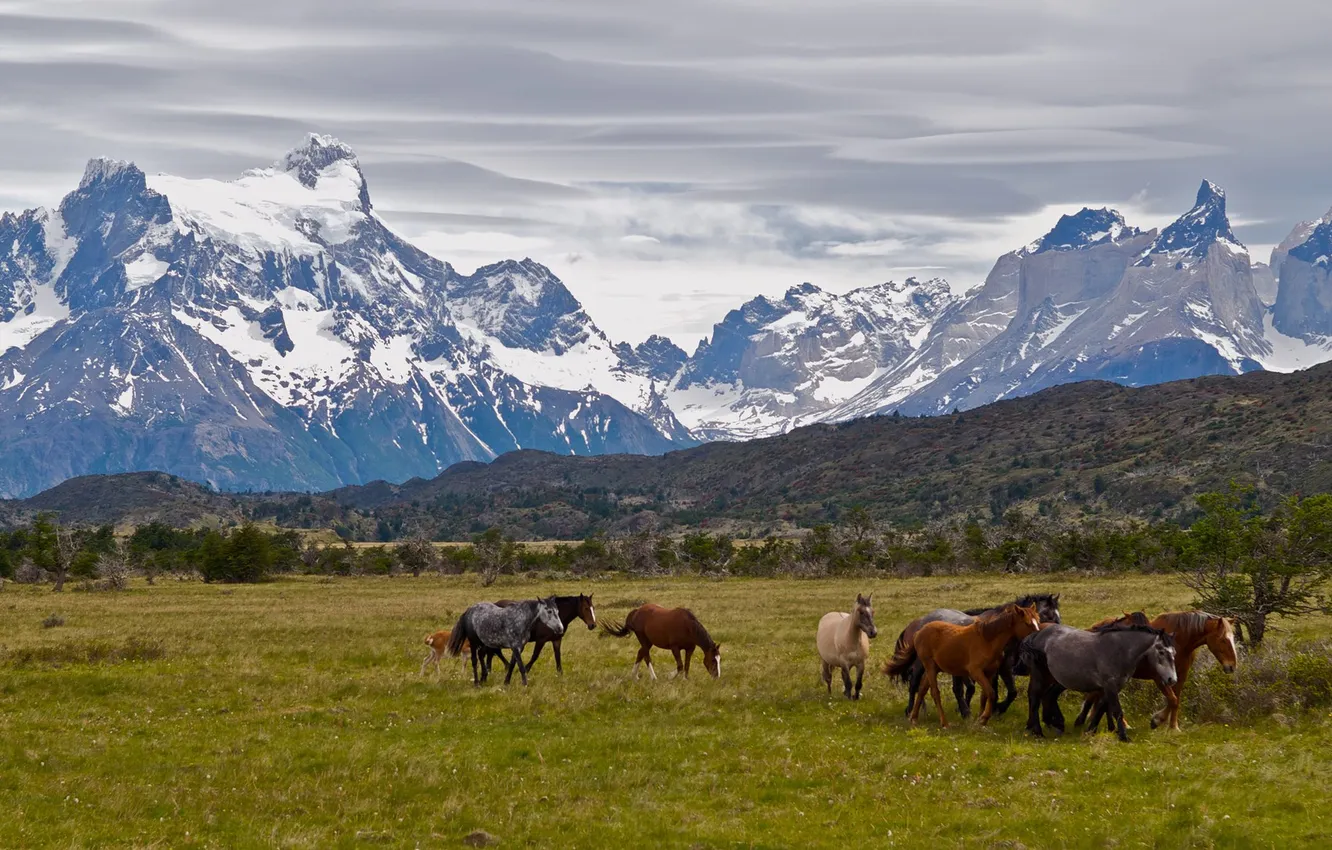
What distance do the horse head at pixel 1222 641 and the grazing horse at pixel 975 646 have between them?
11.8 ft

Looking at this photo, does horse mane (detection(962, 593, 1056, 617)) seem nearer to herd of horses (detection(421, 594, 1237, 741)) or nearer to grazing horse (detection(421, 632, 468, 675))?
herd of horses (detection(421, 594, 1237, 741))

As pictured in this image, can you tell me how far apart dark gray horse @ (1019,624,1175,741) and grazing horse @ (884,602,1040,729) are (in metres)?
0.45

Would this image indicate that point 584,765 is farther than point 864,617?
No

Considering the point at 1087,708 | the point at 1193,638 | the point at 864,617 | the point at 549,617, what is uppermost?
the point at 864,617

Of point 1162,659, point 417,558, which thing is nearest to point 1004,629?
point 1162,659

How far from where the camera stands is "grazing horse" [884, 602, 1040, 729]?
76.8 ft

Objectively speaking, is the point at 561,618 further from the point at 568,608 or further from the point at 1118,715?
the point at 1118,715

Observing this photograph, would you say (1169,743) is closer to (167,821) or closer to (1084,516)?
(167,821)

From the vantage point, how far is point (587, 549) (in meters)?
126

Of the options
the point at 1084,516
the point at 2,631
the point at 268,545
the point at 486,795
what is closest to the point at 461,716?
the point at 486,795

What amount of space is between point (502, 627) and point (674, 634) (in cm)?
475

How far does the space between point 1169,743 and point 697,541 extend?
336ft

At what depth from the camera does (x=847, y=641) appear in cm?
2803

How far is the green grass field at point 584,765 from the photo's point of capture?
56.0 ft
